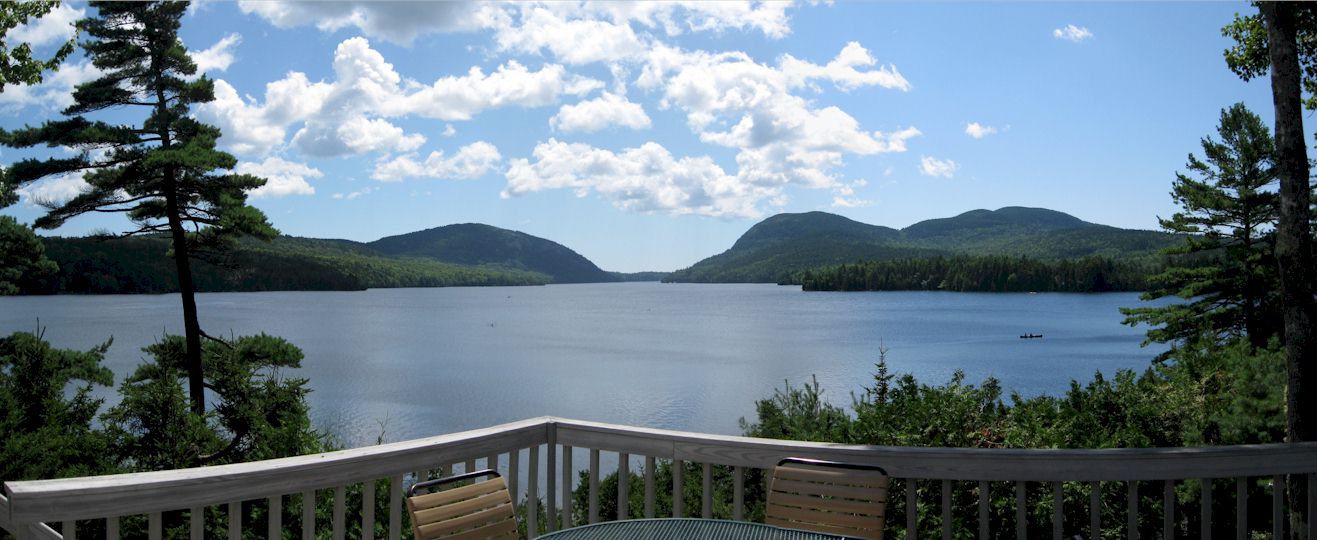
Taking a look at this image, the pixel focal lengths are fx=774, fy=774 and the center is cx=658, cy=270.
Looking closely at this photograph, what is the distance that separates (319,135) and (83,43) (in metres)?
12.1

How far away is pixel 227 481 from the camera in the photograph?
206 centimetres

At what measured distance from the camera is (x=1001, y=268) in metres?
94.2

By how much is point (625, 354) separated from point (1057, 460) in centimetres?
3790

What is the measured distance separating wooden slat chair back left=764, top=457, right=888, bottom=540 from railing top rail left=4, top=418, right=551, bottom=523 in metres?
0.95

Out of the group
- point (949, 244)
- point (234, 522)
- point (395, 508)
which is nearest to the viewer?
point (234, 522)

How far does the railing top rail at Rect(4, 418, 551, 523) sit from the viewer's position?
1.79m

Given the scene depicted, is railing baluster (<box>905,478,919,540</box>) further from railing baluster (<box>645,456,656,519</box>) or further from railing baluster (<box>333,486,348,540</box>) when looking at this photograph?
railing baluster (<box>333,486,348,540</box>)

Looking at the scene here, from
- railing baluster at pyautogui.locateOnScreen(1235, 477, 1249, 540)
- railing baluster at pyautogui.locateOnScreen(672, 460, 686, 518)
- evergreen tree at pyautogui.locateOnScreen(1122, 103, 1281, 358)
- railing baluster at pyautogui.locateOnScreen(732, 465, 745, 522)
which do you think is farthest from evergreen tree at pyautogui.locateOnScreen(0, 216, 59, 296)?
evergreen tree at pyautogui.locateOnScreen(1122, 103, 1281, 358)

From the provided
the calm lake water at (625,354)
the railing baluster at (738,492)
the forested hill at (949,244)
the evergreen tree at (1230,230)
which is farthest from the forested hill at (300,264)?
the forested hill at (949,244)

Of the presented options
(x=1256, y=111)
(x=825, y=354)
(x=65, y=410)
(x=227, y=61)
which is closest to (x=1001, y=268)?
(x=825, y=354)

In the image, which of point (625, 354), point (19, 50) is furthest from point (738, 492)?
point (625, 354)

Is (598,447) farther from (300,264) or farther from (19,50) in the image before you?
(300,264)

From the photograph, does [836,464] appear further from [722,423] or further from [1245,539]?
[722,423]

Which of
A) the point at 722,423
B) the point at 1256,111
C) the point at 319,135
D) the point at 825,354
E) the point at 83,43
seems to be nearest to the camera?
the point at 83,43
